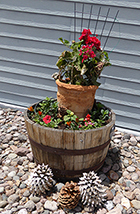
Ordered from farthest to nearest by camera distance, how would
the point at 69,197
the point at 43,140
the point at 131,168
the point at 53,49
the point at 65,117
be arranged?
1. the point at 53,49
2. the point at 131,168
3. the point at 65,117
4. the point at 43,140
5. the point at 69,197

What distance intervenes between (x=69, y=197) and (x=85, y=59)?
1.18 m

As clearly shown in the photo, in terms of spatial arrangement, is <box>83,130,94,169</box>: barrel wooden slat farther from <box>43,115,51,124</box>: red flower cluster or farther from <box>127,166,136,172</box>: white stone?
<box>127,166,136,172</box>: white stone

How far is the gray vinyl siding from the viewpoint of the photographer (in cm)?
226

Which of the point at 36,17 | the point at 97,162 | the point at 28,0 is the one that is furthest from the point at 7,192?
the point at 28,0

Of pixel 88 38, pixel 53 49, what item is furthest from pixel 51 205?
pixel 53 49

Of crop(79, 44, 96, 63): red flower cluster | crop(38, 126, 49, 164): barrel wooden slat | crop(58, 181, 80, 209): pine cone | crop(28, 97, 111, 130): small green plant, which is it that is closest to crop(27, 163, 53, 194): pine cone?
crop(38, 126, 49, 164): barrel wooden slat

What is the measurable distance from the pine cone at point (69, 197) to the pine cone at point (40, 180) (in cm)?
17

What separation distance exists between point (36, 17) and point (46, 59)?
0.56 metres

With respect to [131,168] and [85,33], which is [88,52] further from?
[131,168]

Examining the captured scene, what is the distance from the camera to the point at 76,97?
1.77 meters

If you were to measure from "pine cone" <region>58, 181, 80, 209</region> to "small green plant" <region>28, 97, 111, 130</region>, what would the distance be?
0.53 m

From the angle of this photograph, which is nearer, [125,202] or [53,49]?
[125,202]

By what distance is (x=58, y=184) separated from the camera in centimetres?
175

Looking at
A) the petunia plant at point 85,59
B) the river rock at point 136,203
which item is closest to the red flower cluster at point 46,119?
the petunia plant at point 85,59
